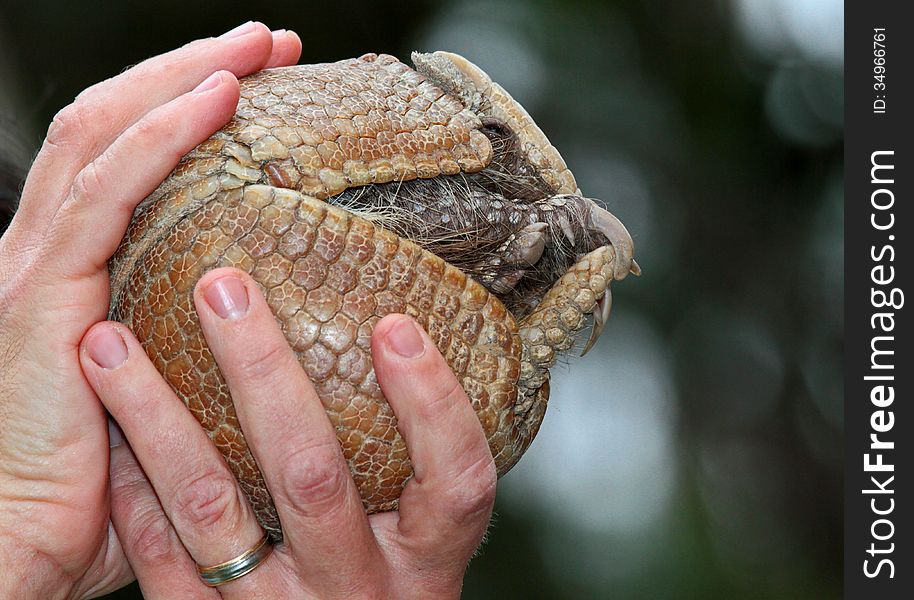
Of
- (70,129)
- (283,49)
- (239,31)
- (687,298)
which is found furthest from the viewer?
(687,298)

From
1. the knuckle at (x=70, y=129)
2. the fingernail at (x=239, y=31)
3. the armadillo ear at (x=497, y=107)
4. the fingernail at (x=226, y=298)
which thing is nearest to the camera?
the fingernail at (x=226, y=298)

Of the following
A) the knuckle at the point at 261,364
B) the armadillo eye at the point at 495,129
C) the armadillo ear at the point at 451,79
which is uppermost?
the armadillo ear at the point at 451,79

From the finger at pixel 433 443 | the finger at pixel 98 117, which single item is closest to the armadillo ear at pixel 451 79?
the finger at pixel 98 117

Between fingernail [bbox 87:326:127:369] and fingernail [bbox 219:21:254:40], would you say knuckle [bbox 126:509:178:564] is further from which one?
fingernail [bbox 219:21:254:40]

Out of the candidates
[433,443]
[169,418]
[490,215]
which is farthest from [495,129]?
[169,418]

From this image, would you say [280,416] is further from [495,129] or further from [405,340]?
[495,129]

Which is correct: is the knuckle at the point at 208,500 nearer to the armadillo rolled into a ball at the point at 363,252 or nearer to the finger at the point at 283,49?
the armadillo rolled into a ball at the point at 363,252
